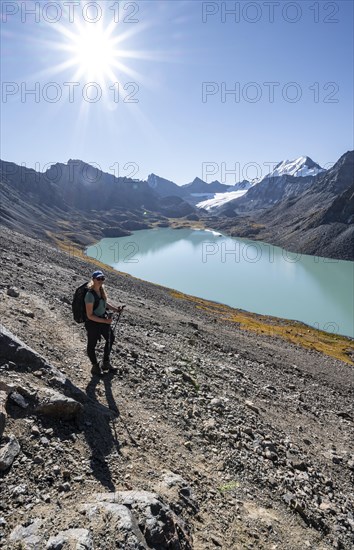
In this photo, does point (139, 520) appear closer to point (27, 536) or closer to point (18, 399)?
point (27, 536)

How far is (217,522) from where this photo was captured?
22.0ft

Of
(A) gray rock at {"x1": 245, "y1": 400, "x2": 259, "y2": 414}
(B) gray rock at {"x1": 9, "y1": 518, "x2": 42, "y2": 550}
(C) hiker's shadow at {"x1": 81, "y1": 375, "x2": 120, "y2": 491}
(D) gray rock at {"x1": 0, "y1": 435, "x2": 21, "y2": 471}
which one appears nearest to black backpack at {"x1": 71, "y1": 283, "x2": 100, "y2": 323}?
(C) hiker's shadow at {"x1": 81, "y1": 375, "x2": 120, "y2": 491}

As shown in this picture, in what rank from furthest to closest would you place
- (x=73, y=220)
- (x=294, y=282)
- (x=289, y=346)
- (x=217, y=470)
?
(x=73, y=220), (x=294, y=282), (x=289, y=346), (x=217, y=470)

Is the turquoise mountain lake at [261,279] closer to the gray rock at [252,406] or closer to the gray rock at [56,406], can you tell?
the gray rock at [252,406]

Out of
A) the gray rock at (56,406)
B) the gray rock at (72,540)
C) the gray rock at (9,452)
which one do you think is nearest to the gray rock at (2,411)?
the gray rock at (9,452)

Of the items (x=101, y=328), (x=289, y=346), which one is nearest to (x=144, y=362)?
(x=101, y=328)

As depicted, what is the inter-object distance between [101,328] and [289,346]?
81.2ft

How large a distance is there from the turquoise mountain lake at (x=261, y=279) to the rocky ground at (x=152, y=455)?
40.3m

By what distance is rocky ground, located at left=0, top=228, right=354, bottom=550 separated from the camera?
541 centimetres

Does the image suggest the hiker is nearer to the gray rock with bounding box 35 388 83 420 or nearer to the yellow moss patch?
the gray rock with bounding box 35 388 83 420

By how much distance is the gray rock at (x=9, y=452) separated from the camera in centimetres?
561

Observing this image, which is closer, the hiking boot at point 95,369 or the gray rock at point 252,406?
the hiking boot at point 95,369

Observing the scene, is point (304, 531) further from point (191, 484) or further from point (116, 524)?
point (116, 524)

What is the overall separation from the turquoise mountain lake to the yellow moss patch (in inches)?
187
